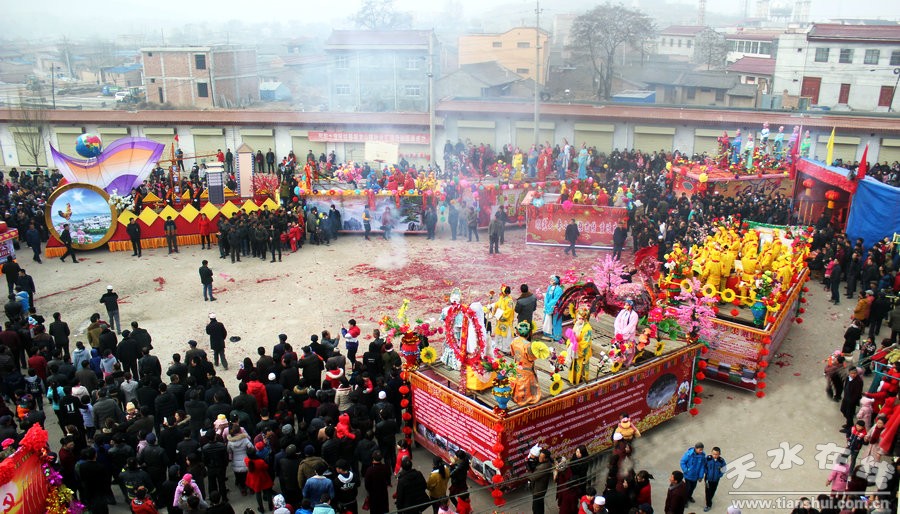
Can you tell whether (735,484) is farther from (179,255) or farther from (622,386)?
(179,255)

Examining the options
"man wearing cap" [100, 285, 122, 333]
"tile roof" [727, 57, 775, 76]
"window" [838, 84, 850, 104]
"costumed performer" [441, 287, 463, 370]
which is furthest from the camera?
"tile roof" [727, 57, 775, 76]

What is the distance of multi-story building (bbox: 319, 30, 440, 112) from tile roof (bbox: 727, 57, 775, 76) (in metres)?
26.1

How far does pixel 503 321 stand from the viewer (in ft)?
36.3

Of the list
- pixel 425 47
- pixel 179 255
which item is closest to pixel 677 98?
pixel 425 47

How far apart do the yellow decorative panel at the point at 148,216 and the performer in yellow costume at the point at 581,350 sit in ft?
46.6

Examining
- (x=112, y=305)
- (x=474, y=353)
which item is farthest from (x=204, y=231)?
(x=474, y=353)

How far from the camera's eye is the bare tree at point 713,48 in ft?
234

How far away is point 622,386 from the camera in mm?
9984

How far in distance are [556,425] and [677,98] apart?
147 ft

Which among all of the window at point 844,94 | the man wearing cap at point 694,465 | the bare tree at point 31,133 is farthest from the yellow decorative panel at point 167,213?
the window at point 844,94

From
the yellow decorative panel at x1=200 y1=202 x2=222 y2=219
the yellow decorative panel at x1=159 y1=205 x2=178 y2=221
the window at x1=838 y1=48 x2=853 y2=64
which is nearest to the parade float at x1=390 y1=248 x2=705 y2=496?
the yellow decorative panel at x1=200 y1=202 x2=222 y2=219

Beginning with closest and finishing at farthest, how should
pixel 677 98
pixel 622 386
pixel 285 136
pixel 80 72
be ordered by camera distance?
1. pixel 622 386
2. pixel 285 136
3. pixel 677 98
4. pixel 80 72

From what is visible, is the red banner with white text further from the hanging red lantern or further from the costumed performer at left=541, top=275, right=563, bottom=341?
the costumed performer at left=541, top=275, right=563, bottom=341

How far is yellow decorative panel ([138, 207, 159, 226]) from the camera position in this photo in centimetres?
1956
